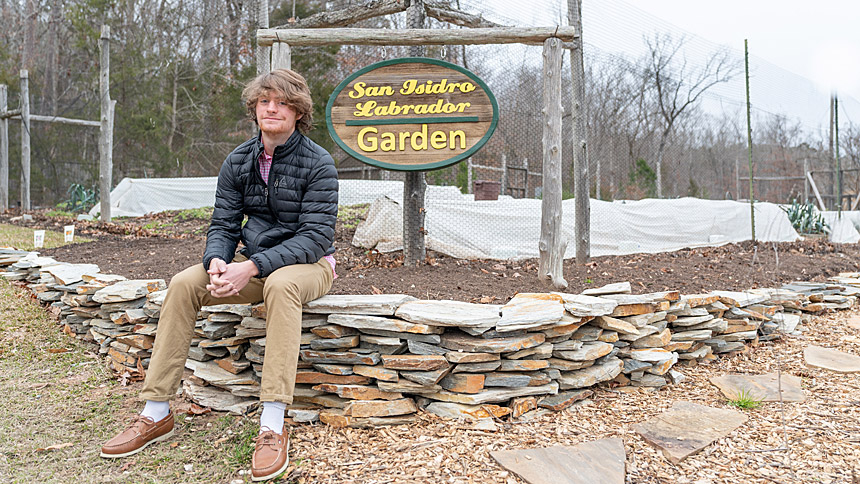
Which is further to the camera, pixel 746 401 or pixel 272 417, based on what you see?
pixel 746 401

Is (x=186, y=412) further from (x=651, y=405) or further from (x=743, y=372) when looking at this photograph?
(x=743, y=372)

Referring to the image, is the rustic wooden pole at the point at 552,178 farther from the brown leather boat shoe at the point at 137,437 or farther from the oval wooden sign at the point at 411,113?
the brown leather boat shoe at the point at 137,437

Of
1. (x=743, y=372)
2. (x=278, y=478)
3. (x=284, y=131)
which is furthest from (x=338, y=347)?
(x=743, y=372)

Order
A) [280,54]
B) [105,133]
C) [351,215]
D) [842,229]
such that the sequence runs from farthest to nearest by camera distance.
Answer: [842,229]
[105,133]
[351,215]
[280,54]

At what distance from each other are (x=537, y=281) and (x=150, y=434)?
7.29 feet

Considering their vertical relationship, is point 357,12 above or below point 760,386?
above

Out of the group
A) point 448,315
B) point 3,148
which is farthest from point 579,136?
point 3,148

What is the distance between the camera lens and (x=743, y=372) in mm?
2768

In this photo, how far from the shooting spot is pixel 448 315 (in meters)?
2.20

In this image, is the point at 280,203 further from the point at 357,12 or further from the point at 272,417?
the point at 357,12

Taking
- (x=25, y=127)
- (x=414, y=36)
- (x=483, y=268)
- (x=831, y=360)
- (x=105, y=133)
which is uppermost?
(x=25, y=127)

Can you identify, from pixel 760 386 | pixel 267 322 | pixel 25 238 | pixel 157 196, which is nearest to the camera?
pixel 267 322

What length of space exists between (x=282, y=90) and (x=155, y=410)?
1.31m

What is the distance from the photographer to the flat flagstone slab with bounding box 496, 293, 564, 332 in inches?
87.4
